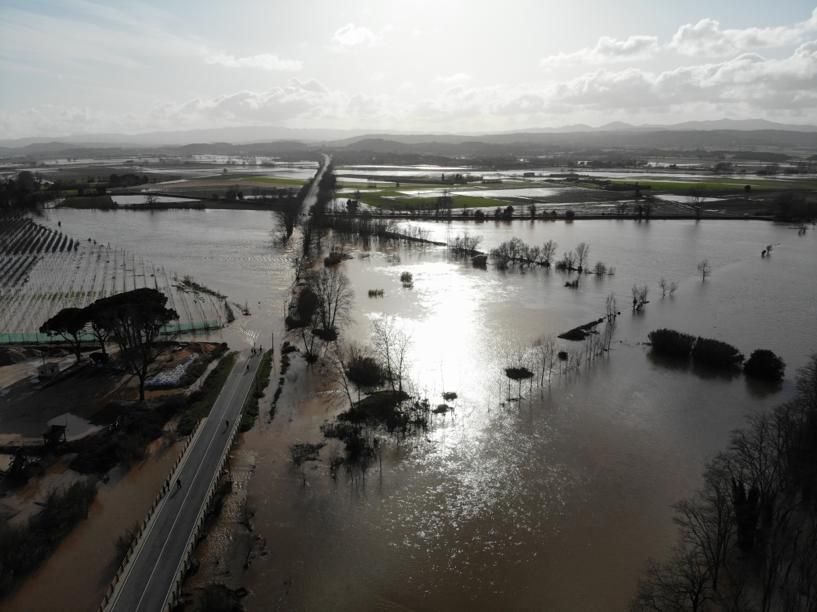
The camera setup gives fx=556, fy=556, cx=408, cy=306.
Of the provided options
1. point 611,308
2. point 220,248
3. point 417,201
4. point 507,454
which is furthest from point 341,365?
point 417,201

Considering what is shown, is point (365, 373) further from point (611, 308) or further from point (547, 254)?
point (547, 254)

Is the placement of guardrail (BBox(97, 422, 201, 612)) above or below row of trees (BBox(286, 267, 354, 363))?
below

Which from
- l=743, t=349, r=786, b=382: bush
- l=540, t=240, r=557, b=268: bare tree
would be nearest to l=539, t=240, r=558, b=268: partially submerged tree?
l=540, t=240, r=557, b=268: bare tree

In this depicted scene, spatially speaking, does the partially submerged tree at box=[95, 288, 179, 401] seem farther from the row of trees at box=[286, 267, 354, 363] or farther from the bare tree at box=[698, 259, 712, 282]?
the bare tree at box=[698, 259, 712, 282]

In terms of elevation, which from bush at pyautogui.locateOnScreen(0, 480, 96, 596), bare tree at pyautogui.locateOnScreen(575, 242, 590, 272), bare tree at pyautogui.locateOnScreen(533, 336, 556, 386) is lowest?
bush at pyautogui.locateOnScreen(0, 480, 96, 596)

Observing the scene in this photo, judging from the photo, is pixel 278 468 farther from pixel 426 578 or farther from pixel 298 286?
pixel 298 286

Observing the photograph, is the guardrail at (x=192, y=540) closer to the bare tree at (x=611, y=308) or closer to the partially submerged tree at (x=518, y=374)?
the partially submerged tree at (x=518, y=374)
